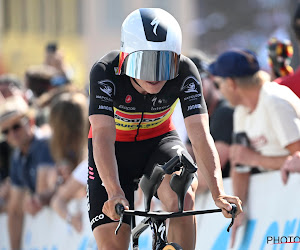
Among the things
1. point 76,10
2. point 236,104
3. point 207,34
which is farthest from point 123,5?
point 236,104

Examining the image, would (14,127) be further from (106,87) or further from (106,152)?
(106,152)

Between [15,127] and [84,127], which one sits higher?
[84,127]

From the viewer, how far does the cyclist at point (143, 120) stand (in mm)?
4781

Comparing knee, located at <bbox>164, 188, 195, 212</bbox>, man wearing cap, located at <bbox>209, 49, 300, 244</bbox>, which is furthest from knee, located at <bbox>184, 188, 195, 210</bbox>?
man wearing cap, located at <bbox>209, 49, 300, 244</bbox>

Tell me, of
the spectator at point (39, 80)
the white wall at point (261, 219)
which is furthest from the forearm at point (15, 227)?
the white wall at point (261, 219)

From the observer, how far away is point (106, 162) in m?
4.78

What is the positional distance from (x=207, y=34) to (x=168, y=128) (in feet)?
140

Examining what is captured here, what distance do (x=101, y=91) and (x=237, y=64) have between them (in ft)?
7.01

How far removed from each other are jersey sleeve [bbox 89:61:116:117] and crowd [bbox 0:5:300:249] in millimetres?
1696

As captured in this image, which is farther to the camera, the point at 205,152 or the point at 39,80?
the point at 39,80

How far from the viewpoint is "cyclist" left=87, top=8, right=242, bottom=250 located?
478 cm

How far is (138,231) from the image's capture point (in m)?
4.98

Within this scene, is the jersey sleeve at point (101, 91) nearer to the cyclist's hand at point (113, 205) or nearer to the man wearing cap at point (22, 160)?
the cyclist's hand at point (113, 205)

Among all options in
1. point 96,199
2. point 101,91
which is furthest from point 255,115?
point 101,91
